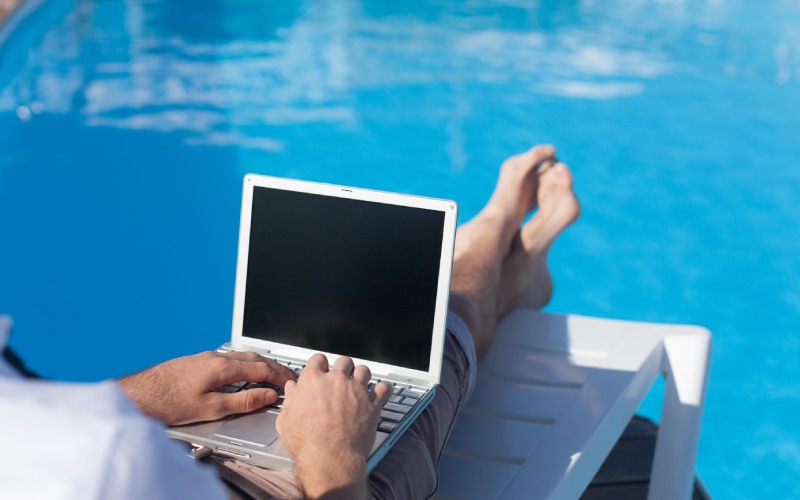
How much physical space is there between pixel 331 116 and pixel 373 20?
10.2 ft

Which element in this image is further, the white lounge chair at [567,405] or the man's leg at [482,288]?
the white lounge chair at [567,405]

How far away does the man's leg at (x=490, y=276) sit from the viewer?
163cm

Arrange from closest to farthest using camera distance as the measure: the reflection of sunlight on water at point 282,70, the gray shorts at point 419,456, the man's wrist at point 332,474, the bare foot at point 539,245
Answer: the man's wrist at point 332,474 → the gray shorts at point 419,456 → the bare foot at point 539,245 → the reflection of sunlight on water at point 282,70

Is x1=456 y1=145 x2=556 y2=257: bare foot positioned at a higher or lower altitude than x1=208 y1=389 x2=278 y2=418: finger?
higher

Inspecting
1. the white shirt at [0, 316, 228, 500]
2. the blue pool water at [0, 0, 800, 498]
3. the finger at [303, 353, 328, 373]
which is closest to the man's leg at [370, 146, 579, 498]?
the finger at [303, 353, 328, 373]

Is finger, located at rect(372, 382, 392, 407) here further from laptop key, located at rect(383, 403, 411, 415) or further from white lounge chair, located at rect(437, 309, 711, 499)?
white lounge chair, located at rect(437, 309, 711, 499)

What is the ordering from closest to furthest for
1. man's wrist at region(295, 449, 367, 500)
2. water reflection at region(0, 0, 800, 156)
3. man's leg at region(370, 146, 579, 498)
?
1. man's wrist at region(295, 449, 367, 500)
2. man's leg at region(370, 146, 579, 498)
3. water reflection at region(0, 0, 800, 156)

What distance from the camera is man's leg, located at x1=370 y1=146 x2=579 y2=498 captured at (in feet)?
5.35

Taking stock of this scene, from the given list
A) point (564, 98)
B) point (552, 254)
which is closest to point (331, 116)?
point (564, 98)

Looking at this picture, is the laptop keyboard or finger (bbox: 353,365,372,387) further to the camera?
the laptop keyboard

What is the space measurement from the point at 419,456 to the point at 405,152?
4.45 metres

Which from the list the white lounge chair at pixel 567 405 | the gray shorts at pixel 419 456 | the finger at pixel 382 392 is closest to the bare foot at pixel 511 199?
the white lounge chair at pixel 567 405

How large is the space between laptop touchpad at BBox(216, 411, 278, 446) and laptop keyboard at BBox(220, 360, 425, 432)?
42mm

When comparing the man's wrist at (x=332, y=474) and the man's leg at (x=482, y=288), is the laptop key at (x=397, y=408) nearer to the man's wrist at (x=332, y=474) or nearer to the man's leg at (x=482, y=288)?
the man's leg at (x=482, y=288)
